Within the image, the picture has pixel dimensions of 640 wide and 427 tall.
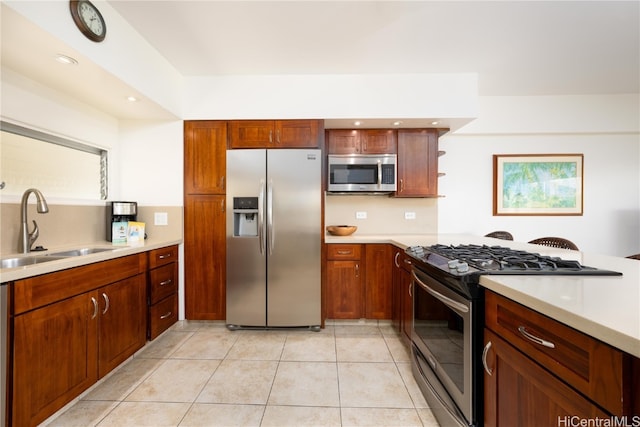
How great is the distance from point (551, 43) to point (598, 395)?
9.32 feet

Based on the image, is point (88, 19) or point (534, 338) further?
point (88, 19)

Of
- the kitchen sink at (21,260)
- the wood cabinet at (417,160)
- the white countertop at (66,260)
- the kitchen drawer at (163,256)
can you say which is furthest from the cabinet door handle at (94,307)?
the wood cabinet at (417,160)

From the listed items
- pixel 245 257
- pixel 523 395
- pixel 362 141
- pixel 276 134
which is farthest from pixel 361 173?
pixel 523 395

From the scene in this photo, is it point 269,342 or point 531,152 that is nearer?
point 269,342

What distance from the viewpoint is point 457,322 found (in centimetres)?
128

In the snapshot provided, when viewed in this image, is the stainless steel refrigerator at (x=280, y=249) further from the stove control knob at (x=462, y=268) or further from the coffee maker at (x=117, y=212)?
the stove control knob at (x=462, y=268)

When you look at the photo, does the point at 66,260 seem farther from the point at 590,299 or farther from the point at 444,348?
the point at 590,299

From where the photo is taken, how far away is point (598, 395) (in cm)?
65

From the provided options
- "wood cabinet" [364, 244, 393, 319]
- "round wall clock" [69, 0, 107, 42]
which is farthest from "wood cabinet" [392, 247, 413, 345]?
"round wall clock" [69, 0, 107, 42]

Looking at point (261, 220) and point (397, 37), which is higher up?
point (397, 37)

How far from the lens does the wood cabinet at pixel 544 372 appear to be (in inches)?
24.6

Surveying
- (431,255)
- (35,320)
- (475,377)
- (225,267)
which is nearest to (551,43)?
(431,255)

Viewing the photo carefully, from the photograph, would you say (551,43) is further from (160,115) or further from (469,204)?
(160,115)

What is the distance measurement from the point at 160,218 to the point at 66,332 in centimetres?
146
